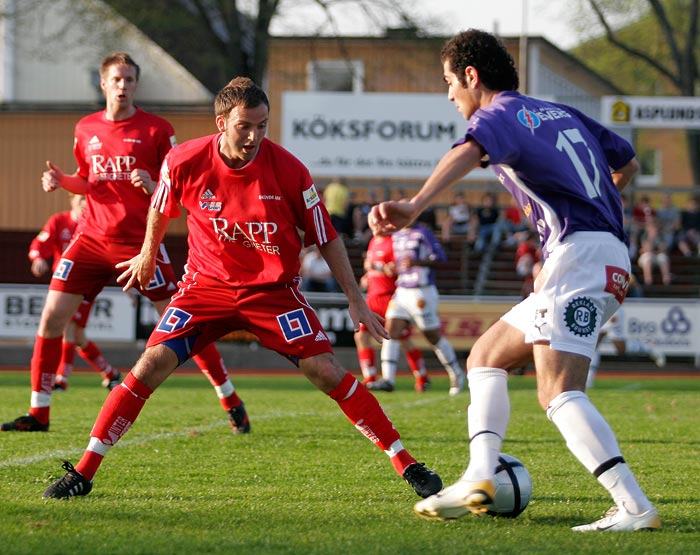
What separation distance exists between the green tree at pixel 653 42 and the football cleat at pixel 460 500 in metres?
37.4

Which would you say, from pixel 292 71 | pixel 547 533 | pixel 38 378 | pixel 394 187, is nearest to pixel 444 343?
pixel 38 378

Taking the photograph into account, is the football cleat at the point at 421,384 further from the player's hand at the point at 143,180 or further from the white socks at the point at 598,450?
the white socks at the point at 598,450

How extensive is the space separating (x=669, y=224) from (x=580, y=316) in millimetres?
21513

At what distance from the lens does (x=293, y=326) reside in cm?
621

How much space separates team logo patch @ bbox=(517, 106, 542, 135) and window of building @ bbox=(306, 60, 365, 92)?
27805 millimetres

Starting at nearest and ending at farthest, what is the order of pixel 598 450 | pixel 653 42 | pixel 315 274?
pixel 598 450, pixel 315 274, pixel 653 42

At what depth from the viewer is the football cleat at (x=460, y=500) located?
5211 mm

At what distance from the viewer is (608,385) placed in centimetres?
1711

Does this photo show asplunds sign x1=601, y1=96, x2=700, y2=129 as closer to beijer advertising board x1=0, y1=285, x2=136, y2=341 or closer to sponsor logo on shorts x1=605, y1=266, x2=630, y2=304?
beijer advertising board x1=0, y1=285, x2=136, y2=341

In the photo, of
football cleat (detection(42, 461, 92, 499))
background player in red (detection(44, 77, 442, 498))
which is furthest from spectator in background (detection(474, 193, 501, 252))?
football cleat (detection(42, 461, 92, 499))

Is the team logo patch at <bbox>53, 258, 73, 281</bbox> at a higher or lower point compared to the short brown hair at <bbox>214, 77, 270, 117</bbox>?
Answer: lower

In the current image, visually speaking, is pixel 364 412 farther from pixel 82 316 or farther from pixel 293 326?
pixel 82 316

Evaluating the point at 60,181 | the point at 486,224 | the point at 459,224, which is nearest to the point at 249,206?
the point at 60,181

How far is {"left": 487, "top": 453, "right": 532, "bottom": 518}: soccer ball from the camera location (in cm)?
568
